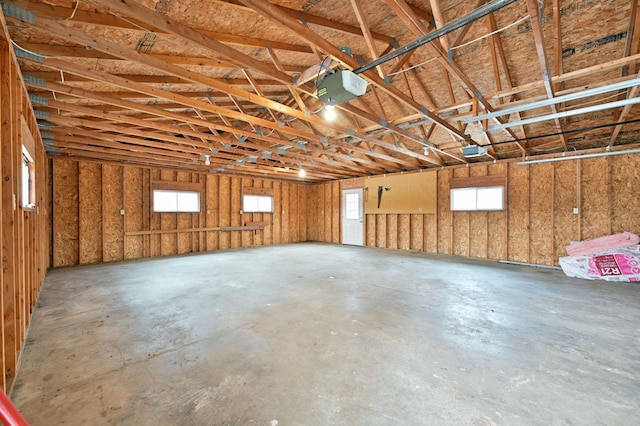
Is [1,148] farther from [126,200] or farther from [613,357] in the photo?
[126,200]

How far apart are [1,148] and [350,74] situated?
2752mm

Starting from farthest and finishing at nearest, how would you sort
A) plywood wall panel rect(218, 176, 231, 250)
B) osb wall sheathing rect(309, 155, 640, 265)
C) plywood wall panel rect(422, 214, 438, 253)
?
plywood wall panel rect(218, 176, 231, 250) < plywood wall panel rect(422, 214, 438, 253) < osb wall sheathing rect(309, 155, 640, 265)

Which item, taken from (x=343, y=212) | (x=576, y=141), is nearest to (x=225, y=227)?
(x=343, y=212)

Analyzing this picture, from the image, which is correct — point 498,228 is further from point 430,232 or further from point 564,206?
point 430,232

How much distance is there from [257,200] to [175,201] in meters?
2.89

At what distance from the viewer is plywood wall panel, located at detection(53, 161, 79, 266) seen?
20.7ft

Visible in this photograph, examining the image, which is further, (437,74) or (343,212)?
(343,212)

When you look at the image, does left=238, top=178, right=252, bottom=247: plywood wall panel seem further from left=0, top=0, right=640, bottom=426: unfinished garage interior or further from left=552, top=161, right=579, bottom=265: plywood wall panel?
left=552, top=161, right=579, bottom=265: plywood wall panel

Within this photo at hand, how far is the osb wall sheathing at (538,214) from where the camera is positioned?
5.53m

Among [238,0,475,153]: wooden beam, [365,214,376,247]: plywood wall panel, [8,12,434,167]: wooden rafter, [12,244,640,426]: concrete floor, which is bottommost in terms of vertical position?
[12,244,640,426]: concrete floor

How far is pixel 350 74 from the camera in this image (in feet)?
7.95

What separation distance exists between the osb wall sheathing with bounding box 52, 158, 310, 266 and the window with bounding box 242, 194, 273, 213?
0.20 meters

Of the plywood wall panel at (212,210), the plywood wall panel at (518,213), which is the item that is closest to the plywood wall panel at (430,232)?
the plywood wall panel at (518,213)

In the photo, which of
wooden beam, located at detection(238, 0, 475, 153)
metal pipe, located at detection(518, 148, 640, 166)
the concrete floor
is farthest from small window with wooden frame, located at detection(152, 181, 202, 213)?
metal pipe, located at detection(518, 148, 640, 166)
